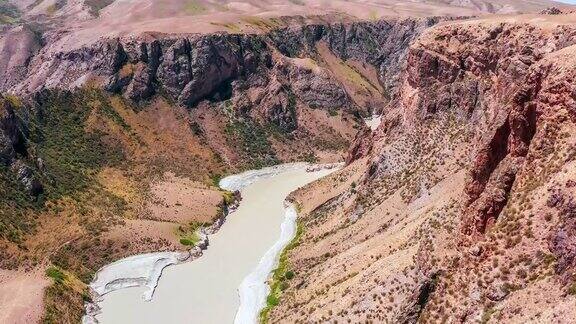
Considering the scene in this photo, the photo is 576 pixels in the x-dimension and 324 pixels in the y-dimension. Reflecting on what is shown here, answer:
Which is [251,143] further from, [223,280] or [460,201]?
[460,201]

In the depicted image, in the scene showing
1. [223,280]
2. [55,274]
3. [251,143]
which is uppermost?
[55,274]

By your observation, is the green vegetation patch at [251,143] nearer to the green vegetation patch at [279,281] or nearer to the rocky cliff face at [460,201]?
the rocky cliff face at [460,201]

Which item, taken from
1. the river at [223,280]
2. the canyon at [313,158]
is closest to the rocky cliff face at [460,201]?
the canyon at [313,158]

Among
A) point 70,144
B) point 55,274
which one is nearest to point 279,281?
point 55,274

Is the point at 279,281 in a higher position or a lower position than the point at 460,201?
lower

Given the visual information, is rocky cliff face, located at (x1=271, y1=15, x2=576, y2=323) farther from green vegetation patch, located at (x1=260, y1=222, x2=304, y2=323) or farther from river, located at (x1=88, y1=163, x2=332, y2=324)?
river, located at (x1=88, y1=163, x2=332, y2=324)

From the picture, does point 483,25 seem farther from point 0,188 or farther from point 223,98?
point 223,98
